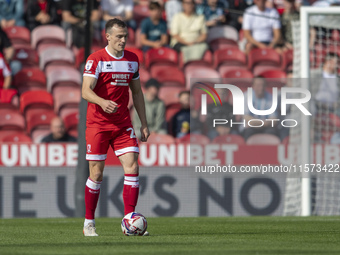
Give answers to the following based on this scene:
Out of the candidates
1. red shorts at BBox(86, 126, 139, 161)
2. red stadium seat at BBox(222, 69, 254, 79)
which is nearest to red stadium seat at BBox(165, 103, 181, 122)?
red stadium seat at BBox(222, 69, 254, 79)

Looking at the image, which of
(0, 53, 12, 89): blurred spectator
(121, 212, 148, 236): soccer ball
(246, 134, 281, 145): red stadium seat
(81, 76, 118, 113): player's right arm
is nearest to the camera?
(81, 76, 118, 113): player's right arm

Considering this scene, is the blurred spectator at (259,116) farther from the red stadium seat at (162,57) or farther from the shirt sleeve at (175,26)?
the shirt sleeve at (175,26)

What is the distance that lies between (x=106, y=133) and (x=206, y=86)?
20.3 ft

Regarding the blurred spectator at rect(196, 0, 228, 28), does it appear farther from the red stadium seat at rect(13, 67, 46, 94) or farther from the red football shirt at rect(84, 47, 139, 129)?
the red football shirt at rect(84, 47, 139, 129)

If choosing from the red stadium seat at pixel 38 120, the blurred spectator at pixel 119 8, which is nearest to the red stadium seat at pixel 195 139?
the red stadium seat at pixel 38 120

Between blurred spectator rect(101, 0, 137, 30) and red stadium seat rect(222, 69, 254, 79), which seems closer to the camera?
red stadium seat rect(222, 69, 254, 79)

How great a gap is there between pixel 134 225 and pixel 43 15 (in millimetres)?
9950

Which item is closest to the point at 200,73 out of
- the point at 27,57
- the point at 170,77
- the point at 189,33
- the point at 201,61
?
the point at 201,61

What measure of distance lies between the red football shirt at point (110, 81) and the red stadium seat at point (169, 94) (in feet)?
23.8

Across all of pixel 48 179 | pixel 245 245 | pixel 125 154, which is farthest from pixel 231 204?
pixel 245 245

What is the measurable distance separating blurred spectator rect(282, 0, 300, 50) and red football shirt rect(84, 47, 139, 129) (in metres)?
9.20

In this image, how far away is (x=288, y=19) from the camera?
50.3 feet

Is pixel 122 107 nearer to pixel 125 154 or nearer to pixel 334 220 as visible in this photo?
pixel 125 154

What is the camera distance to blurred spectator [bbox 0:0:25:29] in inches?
603
